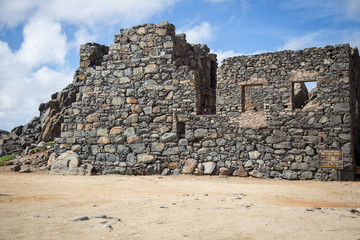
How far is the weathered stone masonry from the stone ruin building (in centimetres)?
3

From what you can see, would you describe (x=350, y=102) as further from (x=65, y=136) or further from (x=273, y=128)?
(x=65, y=136)

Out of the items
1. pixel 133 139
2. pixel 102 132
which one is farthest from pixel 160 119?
pixel 102 132

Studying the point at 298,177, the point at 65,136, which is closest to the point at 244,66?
the point at 298,177

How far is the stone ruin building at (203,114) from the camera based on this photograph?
10.8m

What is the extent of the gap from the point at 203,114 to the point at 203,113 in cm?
8

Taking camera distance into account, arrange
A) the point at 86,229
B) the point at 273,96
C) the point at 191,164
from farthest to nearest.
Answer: the point at 191,164, the point at 273,96, the point at 86,229

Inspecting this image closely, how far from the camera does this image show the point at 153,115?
42.2ft

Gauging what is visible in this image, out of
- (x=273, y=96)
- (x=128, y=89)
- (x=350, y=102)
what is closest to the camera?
(x=350, y=102)

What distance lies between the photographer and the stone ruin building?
1079cm

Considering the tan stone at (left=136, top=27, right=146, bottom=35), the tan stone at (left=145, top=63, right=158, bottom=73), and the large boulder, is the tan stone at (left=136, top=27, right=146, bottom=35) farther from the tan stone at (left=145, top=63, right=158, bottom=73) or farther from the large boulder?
the large boulder

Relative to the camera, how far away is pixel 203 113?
13.0 metres

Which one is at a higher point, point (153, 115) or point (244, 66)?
point (244, 66)

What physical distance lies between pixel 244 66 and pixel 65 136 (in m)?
7.16

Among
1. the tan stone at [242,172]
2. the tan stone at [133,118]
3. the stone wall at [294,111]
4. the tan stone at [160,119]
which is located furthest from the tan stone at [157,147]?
the tan stone at [242,172]
